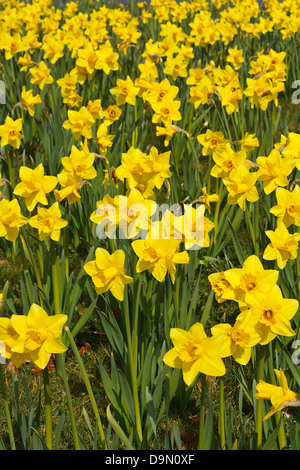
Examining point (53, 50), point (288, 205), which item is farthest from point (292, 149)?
point (53, 50)

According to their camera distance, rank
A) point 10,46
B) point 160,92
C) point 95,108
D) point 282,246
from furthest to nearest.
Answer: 1. point 10,46
2. point 160,92
3. point 95,108
4. point 282,246

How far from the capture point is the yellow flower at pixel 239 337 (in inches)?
53.5

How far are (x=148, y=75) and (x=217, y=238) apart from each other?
1.23m

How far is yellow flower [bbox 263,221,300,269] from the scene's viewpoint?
1.71m

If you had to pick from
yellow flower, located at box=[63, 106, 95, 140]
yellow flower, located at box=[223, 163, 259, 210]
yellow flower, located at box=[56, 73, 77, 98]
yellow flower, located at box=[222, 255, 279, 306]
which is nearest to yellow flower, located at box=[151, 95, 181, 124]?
yellow flower, located at box=[63, 106, 95, 140]

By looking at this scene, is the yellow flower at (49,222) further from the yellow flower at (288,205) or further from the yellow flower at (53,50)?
the yellow flower at (53,50)

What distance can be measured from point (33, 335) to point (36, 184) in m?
0.90

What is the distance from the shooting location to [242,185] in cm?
216

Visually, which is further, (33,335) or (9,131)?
(9,131)

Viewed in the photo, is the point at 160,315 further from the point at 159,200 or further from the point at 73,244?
the point at 159,200

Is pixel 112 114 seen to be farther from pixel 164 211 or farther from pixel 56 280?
pixel 56 280
